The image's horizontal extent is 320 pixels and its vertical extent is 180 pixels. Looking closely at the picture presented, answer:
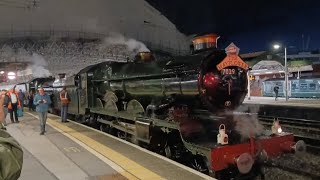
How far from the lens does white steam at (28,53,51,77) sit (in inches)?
1892

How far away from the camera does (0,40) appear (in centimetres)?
6494

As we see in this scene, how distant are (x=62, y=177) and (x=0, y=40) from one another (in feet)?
214

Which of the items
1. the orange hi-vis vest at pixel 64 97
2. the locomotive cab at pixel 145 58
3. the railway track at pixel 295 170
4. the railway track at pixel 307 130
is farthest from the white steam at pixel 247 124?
the orange hi-vis vest at pixel 64 97

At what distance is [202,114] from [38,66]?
1837 inches

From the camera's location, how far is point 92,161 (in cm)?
775

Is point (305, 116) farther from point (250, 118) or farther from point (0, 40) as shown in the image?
point (0, 40)

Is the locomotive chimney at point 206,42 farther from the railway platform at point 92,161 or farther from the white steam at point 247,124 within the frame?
the railway platform at point 92,161

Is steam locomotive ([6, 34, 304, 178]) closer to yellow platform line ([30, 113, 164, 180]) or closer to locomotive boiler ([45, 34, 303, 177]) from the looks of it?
locomotive boiler ([45, 34, 303, 177])

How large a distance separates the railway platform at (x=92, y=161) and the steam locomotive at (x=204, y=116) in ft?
2.26

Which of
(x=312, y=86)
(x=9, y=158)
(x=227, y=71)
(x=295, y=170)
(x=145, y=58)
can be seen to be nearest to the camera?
(x=9, y=158)

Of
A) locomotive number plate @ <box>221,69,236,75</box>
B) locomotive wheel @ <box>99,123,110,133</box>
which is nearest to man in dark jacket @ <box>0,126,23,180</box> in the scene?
locomotive number plate @ <box>221,69,236,75</box>

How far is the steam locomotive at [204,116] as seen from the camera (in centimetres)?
718

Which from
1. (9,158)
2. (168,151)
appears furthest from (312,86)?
(9,158)

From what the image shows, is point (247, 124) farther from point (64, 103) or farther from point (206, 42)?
point (64, 103)
